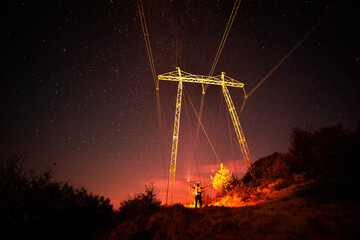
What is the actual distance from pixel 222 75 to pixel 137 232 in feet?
84.2

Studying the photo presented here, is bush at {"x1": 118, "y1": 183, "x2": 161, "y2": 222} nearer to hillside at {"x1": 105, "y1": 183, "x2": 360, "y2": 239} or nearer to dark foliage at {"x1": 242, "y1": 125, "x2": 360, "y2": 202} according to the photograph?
hillside at {"x1": 105, "y1": 183, "x2": 360, "y2": 239}

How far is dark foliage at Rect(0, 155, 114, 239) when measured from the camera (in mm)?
8086

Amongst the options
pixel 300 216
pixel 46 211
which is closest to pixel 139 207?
pixel 46 211

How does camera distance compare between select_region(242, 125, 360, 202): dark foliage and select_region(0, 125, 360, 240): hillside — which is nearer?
select_region(0, 125, 360, 240): hillside

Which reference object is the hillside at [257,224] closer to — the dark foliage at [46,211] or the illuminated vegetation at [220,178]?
the dark foliage at [46,211]

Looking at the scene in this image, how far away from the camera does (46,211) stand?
9523mm

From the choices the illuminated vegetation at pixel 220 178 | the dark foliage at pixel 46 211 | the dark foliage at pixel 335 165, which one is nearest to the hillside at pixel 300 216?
the dark foliage at pixel 335 165

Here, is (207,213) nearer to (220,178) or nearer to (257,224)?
(257,224)

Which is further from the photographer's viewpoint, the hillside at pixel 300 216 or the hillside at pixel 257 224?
the hillside at pixel 300 216

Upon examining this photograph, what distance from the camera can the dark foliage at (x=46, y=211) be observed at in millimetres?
8086

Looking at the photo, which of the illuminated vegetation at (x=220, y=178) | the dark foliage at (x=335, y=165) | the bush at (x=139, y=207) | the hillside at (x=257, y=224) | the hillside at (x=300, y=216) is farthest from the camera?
the illuminated vegetation at (x=220, y=178)

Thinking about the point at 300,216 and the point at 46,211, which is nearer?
the point at 300,216

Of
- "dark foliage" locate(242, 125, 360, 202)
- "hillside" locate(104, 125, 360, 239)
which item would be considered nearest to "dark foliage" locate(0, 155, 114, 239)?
"hillside" locate(104, 125, 360, 239)

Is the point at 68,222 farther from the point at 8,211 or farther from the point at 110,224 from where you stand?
the point at 8,211
